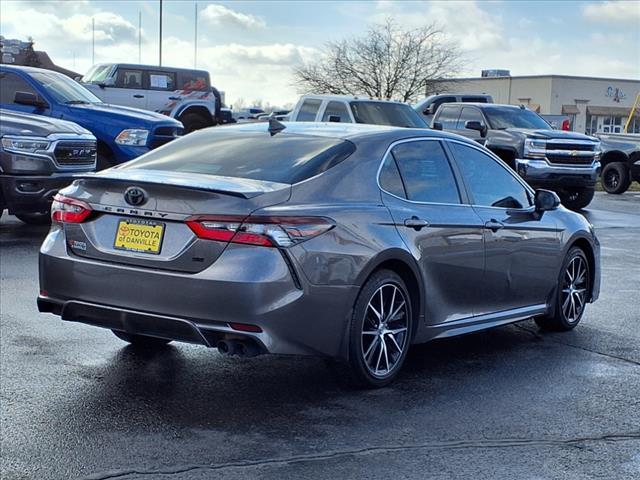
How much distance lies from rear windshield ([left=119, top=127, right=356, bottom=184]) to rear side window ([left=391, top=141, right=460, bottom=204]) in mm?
459

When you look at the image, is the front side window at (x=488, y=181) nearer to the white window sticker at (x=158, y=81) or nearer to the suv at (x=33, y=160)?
the suv at (x=33, y=160)

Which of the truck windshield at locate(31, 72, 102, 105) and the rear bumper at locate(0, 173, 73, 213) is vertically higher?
the truck windshield at locate(31, 72, 102, 105)

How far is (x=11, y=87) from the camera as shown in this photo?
48.6 feet

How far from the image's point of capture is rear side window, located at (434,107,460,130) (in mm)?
21562

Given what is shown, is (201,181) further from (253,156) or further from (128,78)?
(128,78)

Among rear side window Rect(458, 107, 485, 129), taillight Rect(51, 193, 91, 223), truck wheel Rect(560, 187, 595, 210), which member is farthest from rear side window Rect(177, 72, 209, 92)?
taillight Rect(51, 193, 91, 223)

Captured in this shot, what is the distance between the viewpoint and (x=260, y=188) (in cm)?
549

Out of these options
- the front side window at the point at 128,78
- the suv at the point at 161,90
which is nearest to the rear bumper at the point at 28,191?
the suv at the point at 161,90

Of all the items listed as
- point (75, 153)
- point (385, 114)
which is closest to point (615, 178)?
point (385, 114)

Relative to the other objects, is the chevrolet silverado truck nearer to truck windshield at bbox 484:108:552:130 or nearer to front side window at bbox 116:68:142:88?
truck windshield at bbox 484:108:552:130

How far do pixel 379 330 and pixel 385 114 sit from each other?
1367cm

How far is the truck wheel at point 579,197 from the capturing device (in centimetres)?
1961

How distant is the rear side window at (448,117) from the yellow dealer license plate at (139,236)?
54.3 feet

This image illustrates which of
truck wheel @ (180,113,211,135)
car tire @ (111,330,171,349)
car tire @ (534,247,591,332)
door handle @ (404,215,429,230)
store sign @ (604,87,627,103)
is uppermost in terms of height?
store sign @ (604,87,627,103)
